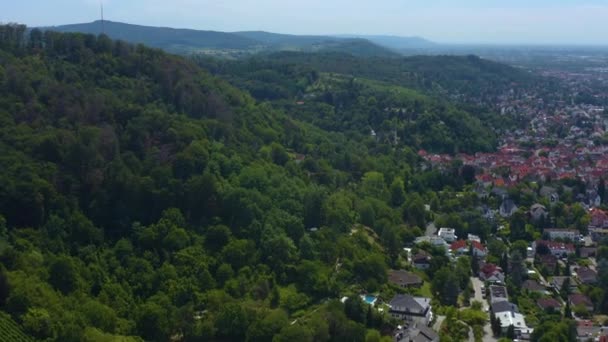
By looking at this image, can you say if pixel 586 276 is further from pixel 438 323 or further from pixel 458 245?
pixel 438 323

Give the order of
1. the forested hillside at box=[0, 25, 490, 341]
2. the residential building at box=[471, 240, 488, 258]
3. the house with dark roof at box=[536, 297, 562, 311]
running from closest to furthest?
the forested hillside at box=[0, 25, 490, 341], the house with dark roof at box=[536, 297, 562, 311], the residential building at box=[471, 240, 488, 258]

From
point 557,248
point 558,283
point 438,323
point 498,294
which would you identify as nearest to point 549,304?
point 498,294

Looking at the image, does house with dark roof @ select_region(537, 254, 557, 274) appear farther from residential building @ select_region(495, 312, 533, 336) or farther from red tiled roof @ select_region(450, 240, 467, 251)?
residential building @ select_region(495, 312, 533, 336)

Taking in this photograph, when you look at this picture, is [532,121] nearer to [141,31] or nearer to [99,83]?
[99,83]

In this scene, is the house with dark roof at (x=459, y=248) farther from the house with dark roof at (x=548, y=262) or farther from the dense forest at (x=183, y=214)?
the house with dark roof at (x=548, y=262)

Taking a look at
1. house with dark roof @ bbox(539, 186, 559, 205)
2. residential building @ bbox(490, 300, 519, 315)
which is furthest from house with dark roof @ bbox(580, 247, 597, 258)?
residential building @ bbox(490, 300, 519, 315)

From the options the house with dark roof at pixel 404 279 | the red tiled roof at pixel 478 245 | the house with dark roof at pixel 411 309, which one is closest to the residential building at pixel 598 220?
the red tiled roof at pixel 478 245
